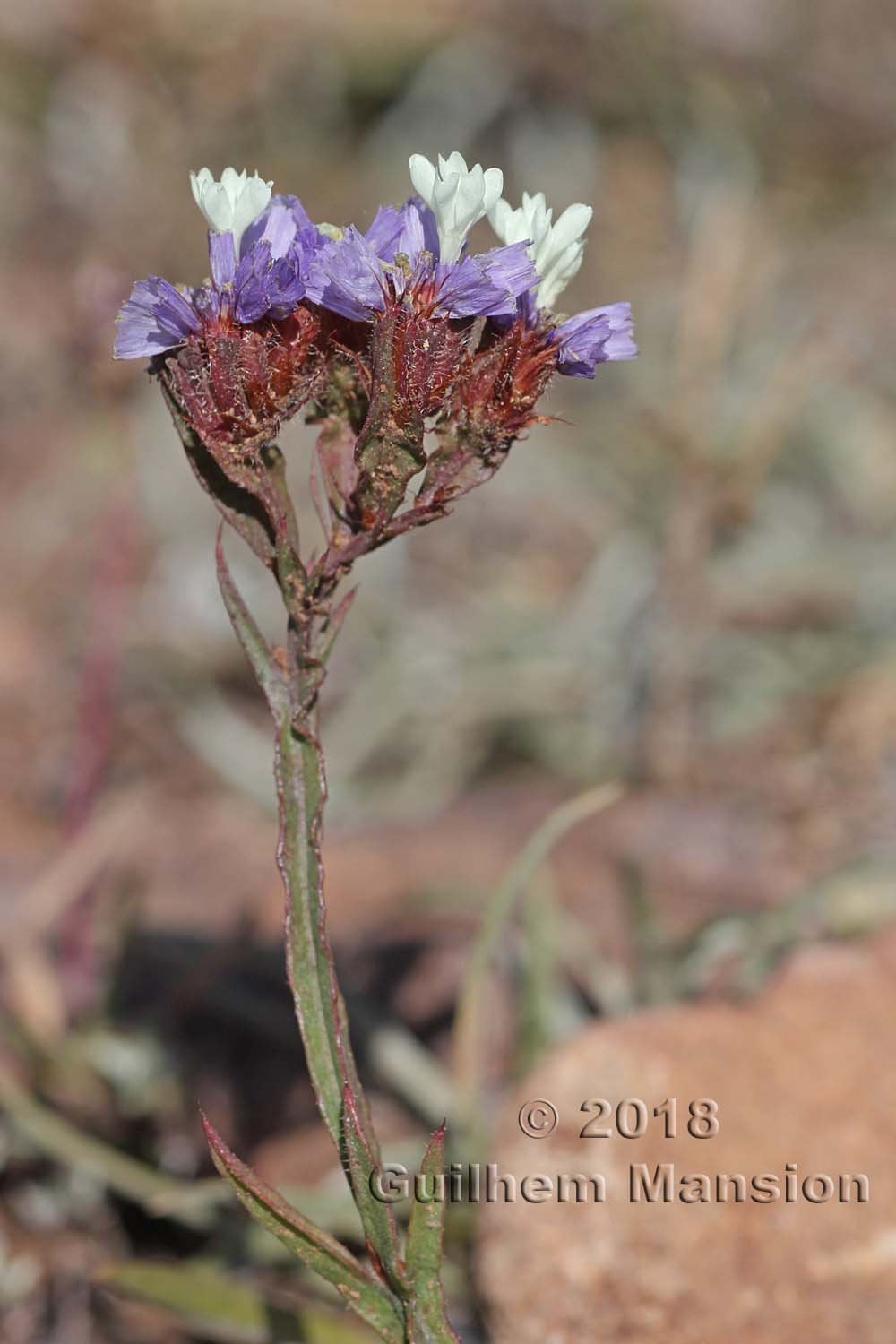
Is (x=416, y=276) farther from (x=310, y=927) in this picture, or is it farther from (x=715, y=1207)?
(x=715, y=1207)

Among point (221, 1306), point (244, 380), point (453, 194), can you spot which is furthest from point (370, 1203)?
point (453, 194)

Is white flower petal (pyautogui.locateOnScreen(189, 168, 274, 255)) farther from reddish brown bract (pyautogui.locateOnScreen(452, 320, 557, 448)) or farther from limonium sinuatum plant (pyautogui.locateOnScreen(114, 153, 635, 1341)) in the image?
reddish brown bract (pyautogui.locateOnScreen(452, 320, 557, 448))

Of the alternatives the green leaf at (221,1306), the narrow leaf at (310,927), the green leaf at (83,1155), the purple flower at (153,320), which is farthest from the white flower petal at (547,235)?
the green leaf at (83,1155)

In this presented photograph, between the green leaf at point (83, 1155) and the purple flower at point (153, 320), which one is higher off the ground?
the purple flower at point (153, 320)

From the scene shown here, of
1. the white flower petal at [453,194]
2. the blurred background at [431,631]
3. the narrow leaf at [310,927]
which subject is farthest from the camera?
the blurred background at [431,631]

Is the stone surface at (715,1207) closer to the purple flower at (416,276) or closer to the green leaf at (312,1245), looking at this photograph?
the green leaf at (312,1245)

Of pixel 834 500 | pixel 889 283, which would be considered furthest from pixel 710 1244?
pixel 889 283

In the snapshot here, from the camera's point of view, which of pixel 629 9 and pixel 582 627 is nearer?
pixel 582 627

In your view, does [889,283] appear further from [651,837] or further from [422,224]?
[422,224]
